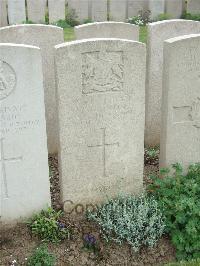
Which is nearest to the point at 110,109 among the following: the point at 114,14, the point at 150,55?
the point at 150,55

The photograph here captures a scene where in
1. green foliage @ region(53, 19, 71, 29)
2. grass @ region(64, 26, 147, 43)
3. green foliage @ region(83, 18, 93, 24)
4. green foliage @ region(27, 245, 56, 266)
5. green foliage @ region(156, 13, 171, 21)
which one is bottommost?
green foliage @ region(27, 245, 56, 266)

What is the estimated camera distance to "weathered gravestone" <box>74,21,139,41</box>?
605 centimetres

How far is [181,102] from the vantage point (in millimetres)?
4871

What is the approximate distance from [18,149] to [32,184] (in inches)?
16.8

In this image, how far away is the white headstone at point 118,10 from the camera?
14.5 m

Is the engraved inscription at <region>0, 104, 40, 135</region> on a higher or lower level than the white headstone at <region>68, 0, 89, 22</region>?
lower

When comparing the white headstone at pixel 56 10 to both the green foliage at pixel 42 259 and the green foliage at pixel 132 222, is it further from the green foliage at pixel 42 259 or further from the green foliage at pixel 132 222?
the green foliage at pixel 42 259

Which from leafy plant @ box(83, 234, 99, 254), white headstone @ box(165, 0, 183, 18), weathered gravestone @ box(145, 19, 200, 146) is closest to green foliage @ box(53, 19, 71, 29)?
white headstone @ box(165, 0, 183, 18)

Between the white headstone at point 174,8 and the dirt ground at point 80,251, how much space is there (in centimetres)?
1146

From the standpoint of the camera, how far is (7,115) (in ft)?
14.1

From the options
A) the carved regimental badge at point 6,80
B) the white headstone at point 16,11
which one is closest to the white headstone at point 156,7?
the white headstone at point 16,11

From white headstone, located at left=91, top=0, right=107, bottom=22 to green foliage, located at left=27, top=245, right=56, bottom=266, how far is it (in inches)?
447

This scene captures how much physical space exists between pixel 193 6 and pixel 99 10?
10.1ft

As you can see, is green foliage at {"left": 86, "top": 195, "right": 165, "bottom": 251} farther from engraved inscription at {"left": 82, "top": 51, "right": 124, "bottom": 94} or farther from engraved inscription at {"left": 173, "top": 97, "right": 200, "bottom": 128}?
engraved inscription at {"left": 82, "top": 51, "right": 124, "bottom": 94}
